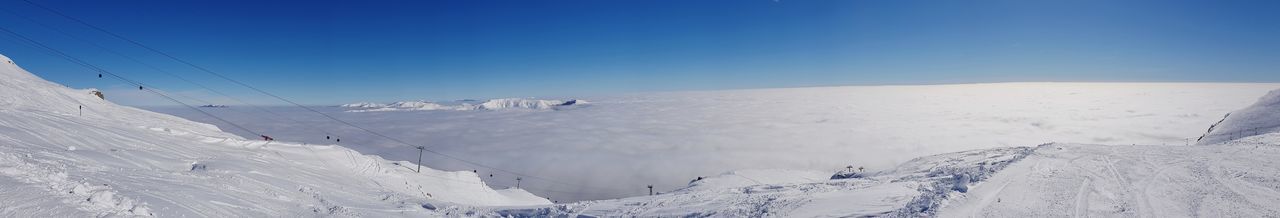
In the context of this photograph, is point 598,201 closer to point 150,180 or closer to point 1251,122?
point 150,180

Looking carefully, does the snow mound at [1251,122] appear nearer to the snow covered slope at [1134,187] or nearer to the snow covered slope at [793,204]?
the snow covered slope at [1134,187]

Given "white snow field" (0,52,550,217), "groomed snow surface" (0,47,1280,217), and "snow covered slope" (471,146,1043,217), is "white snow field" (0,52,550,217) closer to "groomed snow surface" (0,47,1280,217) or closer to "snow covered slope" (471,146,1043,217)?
"groomed snow surface" (0,47,1280,217)

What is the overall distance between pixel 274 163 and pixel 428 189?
1571 centimetres

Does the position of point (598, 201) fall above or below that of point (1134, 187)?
below

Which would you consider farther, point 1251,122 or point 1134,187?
point 1251,122

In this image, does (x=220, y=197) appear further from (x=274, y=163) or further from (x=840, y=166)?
(x=840, y=166)

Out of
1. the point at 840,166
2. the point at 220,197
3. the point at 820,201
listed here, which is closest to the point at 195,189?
the point at 220,197

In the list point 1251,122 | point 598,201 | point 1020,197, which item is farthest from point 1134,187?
point 1251,122

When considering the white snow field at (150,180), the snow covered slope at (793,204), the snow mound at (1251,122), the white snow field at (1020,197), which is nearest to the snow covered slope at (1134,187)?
the white snow field at (1020,197)

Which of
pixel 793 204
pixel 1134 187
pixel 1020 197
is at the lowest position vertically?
pixel 793 204

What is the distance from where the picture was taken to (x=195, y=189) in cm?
1536

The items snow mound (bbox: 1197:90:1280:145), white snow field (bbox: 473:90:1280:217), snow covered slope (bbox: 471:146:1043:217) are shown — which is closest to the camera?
snow covered slope (bbox: 471:146:1043:217)

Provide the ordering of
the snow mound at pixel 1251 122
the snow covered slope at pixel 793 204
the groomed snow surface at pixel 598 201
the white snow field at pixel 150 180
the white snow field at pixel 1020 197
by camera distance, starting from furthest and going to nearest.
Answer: the snow mound at pixel 1251 122, the white snow field at pixel 1020 197, the snow covered slope at pixel 793 204, the groomed snow surface at pixel 598 201, the white snow field at pixel 150 180

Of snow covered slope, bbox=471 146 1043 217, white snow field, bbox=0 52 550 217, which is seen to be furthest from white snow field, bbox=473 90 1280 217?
white snow field, bbox=0 52 550 217
